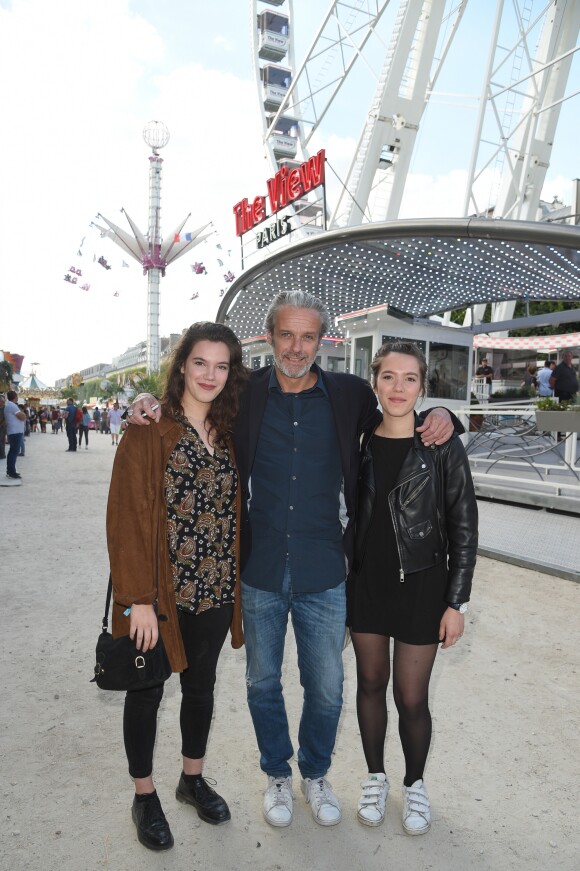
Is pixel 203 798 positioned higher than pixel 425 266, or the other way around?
pixel 425 266

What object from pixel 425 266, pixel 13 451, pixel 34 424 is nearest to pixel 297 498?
pixel 425 266

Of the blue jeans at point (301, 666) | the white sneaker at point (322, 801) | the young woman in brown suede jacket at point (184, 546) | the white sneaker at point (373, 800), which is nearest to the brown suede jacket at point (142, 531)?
the young woman in brown suede jacket at point (184, 546)

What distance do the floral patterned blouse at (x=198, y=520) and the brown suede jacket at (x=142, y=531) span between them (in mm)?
42

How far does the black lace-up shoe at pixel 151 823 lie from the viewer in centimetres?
219

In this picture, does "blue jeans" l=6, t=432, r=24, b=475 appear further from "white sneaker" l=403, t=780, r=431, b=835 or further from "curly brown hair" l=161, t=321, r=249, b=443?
"white sneaker" l=403, t=780, r=431, b=835

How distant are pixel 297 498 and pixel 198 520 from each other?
384 millimetres

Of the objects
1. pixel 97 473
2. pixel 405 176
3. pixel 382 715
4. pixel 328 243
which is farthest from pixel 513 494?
pixel 405 176

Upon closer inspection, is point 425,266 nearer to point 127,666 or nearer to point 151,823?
point 127,666

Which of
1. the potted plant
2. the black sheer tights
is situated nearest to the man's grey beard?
the black sheer tights

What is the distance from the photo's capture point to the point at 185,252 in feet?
195

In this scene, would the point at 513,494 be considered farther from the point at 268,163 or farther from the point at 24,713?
the point at 268,163

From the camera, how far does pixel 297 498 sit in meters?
2.37

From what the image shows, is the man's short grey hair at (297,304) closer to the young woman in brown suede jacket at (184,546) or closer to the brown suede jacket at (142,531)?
the young woman in brown suede jacket at (184,546)

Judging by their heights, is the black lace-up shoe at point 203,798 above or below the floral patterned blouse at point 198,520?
below
